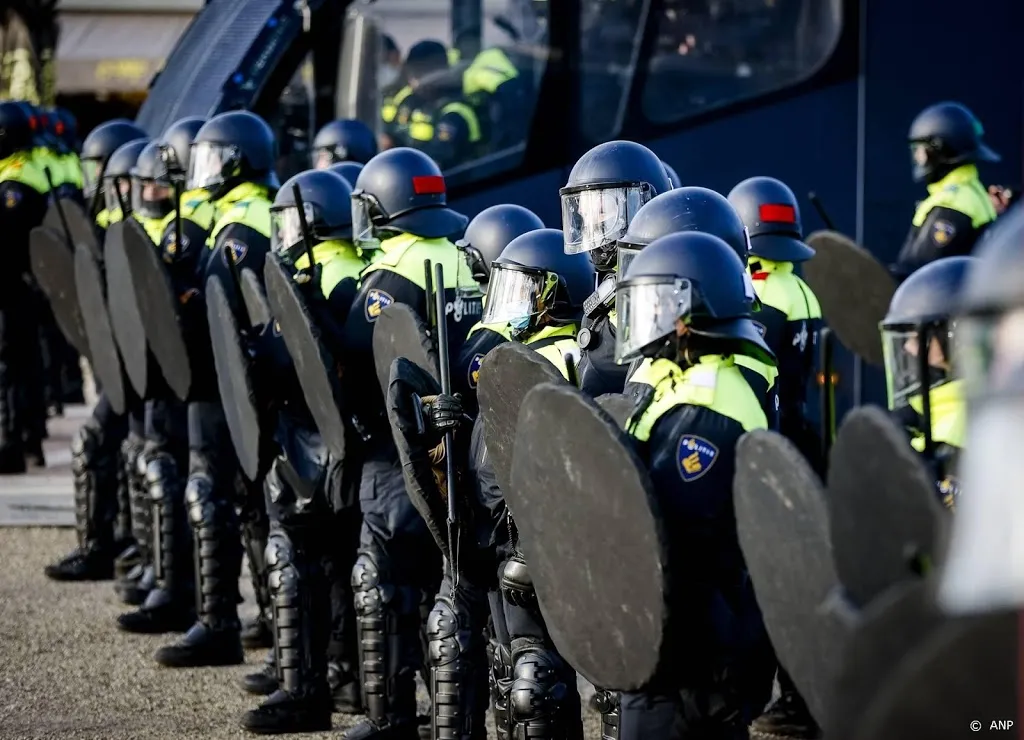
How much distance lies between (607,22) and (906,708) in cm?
788

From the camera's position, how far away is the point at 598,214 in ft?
16.2

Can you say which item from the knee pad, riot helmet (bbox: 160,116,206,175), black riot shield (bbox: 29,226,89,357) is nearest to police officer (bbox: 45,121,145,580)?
black riot shield (bbox: 29,226,89,357)

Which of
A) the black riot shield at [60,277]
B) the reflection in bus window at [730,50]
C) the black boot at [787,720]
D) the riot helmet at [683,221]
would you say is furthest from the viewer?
the reflection in bus window at [730,50]

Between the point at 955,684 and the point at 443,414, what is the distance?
2.77 m

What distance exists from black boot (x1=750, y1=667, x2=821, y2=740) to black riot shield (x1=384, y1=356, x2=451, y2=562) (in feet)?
5.14

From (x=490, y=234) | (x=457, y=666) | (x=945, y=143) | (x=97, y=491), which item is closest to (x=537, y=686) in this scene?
(x=457, y=666)

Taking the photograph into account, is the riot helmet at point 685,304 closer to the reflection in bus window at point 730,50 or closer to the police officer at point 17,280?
the reflection in bus window at point 730,50

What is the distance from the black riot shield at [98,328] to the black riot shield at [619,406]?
4.16 metres

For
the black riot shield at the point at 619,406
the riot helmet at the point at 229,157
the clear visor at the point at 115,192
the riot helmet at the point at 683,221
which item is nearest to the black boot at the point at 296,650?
the riot helmet at the point at 229,157

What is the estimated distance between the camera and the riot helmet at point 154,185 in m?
7.88

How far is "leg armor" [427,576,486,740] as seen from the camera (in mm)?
4996

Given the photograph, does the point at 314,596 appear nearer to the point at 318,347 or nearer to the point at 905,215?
the point at 318,347

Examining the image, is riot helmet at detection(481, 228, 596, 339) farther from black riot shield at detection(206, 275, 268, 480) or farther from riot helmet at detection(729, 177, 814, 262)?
riot helmet at detection(729, 177, 814, 262)

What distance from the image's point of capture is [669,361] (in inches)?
153
